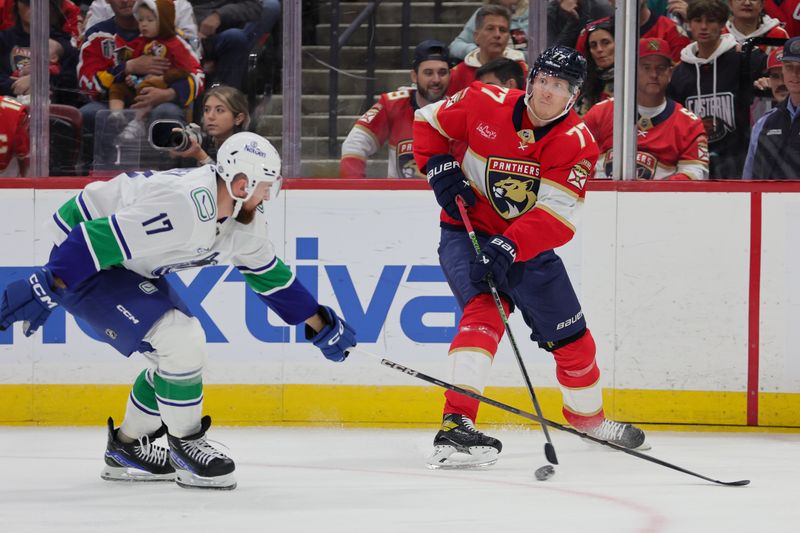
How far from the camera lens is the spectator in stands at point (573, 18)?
5152 millimetres

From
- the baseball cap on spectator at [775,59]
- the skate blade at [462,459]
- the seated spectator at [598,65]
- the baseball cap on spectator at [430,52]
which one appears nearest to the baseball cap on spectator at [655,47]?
the seated spectator at [598,65]

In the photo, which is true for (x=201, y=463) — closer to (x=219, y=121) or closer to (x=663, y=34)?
(x=219, y=121)

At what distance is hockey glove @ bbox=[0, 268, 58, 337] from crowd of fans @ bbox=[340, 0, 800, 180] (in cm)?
201

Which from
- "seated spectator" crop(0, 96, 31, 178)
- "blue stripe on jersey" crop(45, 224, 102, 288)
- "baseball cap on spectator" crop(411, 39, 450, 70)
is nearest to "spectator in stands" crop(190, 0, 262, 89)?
"baseball cap on spectator" crop(411, 39, 450, 70)

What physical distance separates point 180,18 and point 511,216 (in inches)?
68.8

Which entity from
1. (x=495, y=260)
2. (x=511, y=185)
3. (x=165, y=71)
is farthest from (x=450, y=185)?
(x=165, y=71)

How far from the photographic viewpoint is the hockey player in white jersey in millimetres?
3484

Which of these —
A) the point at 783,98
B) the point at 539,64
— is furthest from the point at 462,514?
the point at 783,98

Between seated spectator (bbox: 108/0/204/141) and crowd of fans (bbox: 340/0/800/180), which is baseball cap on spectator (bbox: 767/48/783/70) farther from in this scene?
seated spectator (bbox: 108/0/204/141)

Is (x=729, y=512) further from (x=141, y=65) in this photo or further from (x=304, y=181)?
(x=141, y=65)

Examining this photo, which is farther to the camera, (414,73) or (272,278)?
(414,73)

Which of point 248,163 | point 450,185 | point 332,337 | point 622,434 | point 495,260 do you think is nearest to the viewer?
point 248,163

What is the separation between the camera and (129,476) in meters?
3.95

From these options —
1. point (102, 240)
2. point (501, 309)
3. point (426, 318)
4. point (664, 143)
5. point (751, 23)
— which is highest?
point (751, 23)
